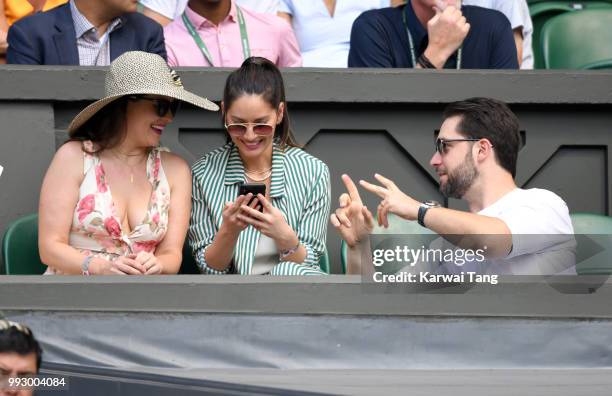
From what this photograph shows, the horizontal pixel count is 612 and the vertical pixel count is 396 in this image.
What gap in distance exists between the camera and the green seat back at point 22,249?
16.9 feet

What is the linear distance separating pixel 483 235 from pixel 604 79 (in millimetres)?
1584

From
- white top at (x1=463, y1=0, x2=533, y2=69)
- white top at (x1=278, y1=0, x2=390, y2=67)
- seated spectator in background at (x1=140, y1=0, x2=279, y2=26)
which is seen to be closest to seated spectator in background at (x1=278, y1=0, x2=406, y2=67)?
white top at (x1=278, y1=0, x2=390, y2=67)

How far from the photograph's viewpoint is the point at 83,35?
230 inches

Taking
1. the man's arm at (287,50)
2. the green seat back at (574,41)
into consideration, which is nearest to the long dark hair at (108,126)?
the man's arm at (287,50)

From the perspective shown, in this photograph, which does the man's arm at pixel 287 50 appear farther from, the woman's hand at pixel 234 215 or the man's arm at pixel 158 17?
the woman's hand at pixel 234 215

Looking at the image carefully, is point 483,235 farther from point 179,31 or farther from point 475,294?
point 179,31

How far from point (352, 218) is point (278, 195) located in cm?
59

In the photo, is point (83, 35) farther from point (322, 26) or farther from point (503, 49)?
point (503, 49)

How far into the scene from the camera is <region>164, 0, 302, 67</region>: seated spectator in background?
6164 mm

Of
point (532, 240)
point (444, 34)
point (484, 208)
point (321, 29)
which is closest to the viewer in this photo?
point (532, 240)

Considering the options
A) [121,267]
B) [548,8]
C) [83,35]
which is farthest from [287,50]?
[548,8]

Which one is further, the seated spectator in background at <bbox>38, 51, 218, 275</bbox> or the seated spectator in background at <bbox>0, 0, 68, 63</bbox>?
the seated spectator in background at <bbox>0, 0, 68, 63</bbox>

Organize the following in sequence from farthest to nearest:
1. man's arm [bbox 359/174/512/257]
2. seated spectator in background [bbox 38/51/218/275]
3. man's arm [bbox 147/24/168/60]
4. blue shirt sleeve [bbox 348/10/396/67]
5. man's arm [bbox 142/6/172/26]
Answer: man's arm [bbox 142/6/172/26]
blue shirt sleeve [bbox 348/10/396/67]
man's arm [bbox 147/24/168/60]
seated spectator in background [bbox 38/51/218/275]
man's arm [bbox 359/174/512/257]

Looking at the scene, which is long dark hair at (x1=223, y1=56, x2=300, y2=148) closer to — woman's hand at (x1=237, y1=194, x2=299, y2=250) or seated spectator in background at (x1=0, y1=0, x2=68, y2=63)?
woman's hand at (x1=237, y1=194, x2=299, y2=250)
